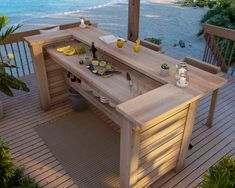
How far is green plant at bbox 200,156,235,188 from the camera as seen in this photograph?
5.38 feet

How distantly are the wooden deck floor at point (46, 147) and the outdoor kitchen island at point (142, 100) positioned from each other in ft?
0.83

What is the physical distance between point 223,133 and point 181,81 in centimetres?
165

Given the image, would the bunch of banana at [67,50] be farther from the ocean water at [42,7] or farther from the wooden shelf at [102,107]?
the ocean water at [42,7]

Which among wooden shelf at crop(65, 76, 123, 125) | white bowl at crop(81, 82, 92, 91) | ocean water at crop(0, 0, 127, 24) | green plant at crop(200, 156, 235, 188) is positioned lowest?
ocean water at crop(0, 0, 127, 24)

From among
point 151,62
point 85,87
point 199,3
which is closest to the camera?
point 151,62

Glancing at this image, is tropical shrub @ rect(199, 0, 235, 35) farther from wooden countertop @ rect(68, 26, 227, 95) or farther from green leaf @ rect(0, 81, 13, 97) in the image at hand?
green leaf @ rect(0, 81, 13, 97)

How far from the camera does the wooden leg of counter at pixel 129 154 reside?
2074 millimetres

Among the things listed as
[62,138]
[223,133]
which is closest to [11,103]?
[62,138]

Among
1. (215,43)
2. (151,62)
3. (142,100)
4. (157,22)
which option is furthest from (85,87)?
(157,22)

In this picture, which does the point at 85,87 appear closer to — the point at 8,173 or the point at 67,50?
the point at 67,50

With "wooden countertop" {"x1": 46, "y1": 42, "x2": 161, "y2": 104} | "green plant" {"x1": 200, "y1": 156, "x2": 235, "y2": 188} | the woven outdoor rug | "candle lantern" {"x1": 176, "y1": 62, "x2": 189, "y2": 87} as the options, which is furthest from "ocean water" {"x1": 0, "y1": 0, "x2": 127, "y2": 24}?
"green plant" {"x1": 200, "y1": 156, "x2": 235, "y2": 188}

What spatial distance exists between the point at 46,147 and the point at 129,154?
1.57 metres

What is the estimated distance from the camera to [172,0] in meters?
16.9

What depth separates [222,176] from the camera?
5.47ft
